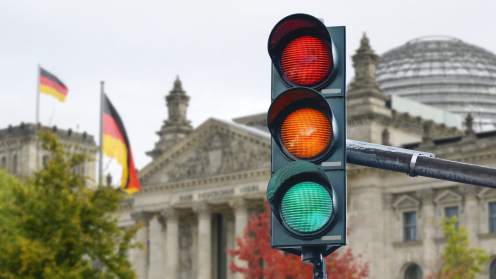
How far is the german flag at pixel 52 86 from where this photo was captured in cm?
5562

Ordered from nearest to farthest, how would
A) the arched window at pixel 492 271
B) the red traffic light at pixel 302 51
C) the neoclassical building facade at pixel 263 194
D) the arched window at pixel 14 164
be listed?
the red traffic light at pixel 302 51 → the arched window at pixel 492 271 → the neoclassical building facade at pixel 263 194 → the arched window at pixel 14 164

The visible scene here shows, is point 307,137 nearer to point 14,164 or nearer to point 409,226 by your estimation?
point 409,226

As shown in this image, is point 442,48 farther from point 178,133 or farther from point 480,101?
point 178,133

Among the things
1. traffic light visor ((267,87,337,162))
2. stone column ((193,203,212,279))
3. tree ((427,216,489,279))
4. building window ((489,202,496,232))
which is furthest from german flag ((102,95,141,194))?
traffic light visor ((267,87,337,162))

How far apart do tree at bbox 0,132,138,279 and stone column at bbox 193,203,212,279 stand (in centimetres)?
3616

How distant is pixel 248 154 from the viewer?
71188 millimetres

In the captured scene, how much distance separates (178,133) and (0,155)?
111 ft

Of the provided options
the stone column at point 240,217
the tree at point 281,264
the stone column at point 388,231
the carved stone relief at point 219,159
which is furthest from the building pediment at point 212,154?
the stone column at point 388,231

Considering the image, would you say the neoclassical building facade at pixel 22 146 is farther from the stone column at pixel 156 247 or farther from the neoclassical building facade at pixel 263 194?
the stone column at pixel 156 247

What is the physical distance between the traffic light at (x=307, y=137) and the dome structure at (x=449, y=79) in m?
87.5

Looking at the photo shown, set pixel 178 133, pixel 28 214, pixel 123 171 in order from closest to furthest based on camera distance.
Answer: pixel 28 214, pixel 123 171, pixel 178 133

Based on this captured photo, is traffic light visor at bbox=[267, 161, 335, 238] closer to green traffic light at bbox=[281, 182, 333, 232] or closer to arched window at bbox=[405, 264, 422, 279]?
green traffic light at bbox=[281, 182, 333, 232]

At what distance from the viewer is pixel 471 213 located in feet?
206

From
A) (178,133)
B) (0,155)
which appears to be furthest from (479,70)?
(0,155)
